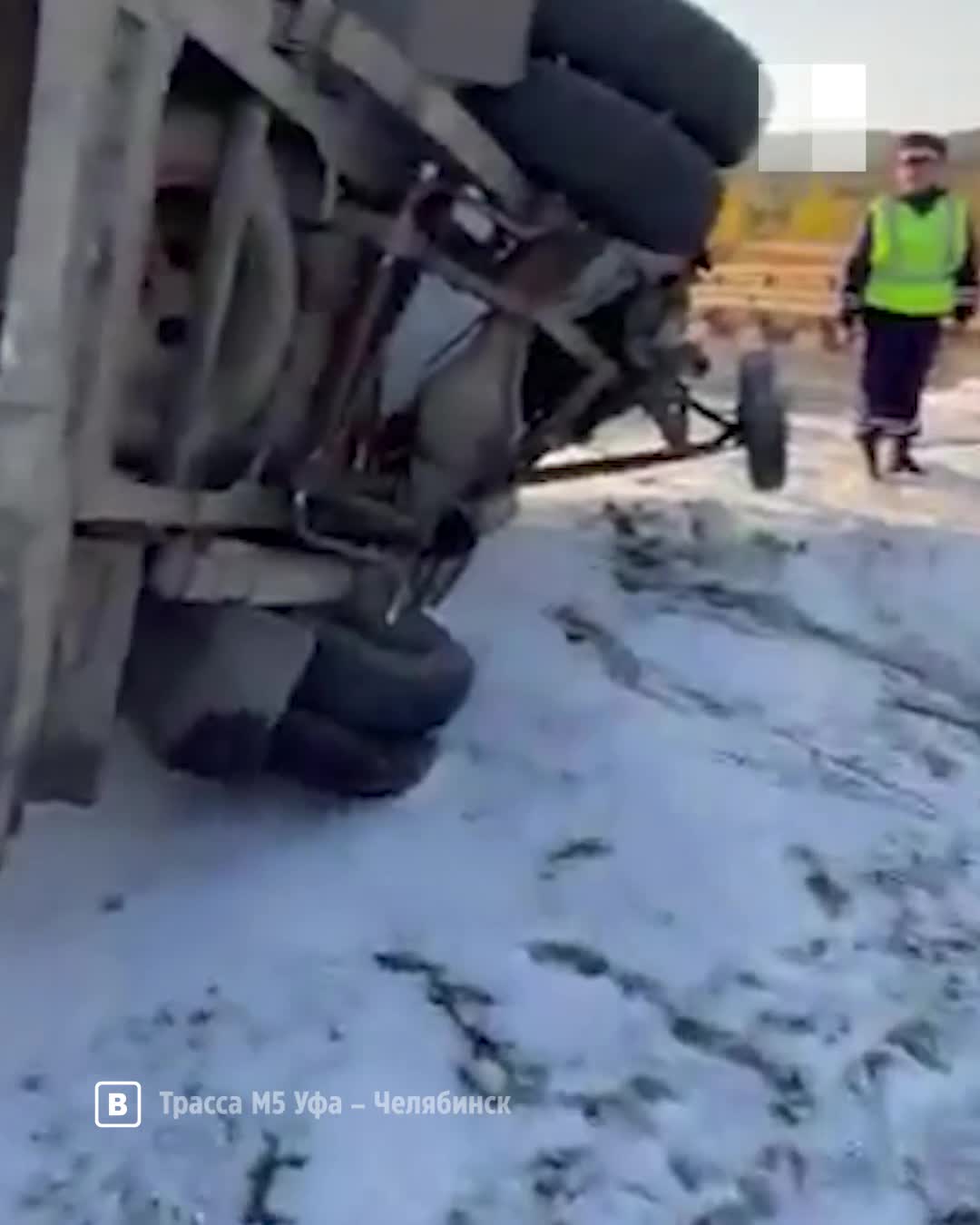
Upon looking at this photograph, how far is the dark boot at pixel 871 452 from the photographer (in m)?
6.07

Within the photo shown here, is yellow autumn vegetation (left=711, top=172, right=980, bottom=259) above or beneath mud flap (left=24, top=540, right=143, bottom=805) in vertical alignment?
above

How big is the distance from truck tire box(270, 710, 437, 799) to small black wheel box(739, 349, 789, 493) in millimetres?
1584

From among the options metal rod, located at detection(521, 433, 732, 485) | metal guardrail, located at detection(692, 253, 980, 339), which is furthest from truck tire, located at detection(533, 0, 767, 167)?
metal guardrail, located at detection(692, 253, 980, 339)

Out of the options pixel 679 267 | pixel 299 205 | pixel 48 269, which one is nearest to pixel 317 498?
pixel 299 205

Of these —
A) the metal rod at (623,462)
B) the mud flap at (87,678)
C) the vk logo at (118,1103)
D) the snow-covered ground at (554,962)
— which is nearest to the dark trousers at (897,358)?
the metal rod at (623,462)

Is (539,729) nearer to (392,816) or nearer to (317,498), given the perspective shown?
(392,816)

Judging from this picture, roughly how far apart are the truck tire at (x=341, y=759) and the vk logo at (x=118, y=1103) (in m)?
0.60

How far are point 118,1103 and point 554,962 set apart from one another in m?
0.59

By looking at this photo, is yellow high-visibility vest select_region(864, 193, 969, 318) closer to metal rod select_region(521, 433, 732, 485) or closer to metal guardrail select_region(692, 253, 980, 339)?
metal rod select_region(521, 433, 732, 485)

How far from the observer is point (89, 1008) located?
274 cm

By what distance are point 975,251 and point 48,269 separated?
4640mm

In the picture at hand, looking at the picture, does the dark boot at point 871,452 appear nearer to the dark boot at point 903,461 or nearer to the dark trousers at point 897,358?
the dark boot at point 903,461

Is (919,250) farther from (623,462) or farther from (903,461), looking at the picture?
(623,462)

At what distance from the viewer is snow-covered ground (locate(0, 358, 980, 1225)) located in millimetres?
2520
